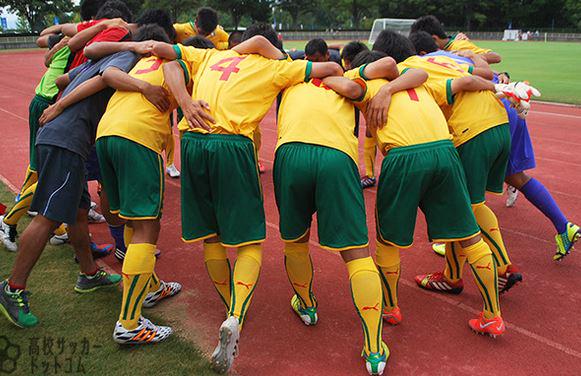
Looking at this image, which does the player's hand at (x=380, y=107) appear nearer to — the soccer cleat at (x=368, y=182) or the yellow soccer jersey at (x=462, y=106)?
the yellow soccer jersey at (x=462, y=106)

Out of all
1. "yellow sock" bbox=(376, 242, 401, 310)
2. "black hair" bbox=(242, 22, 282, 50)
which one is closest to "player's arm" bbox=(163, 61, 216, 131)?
"black hair" bbox=(242, 22, 282, 50)

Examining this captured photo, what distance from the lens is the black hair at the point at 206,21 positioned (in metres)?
→ 6.56

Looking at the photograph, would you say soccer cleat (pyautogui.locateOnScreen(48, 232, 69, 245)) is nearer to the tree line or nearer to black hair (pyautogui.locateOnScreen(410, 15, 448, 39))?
black hair (pyautogui.locateOnScreen(410, 15, 448, 39))

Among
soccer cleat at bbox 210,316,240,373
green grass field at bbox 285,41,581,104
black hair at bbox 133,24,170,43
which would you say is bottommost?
green grass field at bbox 285,41,581,104

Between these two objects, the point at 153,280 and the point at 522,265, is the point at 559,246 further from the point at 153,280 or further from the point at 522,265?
the point at 153,280

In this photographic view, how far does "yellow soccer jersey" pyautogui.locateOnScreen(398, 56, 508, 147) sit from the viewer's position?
3344 mm

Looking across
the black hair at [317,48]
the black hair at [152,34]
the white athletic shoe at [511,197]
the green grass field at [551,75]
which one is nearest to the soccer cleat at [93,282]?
the black hair at [152,34]

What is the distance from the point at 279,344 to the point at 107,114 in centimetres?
190

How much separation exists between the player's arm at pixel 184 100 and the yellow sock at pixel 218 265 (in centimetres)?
78

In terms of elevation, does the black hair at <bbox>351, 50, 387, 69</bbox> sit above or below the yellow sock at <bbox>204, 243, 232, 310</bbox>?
above

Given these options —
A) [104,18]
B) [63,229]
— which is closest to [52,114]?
[104,18]

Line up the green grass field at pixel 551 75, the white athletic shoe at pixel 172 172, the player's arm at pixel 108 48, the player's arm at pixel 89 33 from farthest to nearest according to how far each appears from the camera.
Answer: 1. the green grass field at pixel 551 75
2. the white athletic shoe at pixel 172 172
3. the player's arm at pixel 89 33
4. the player's arm at pixel 108 48

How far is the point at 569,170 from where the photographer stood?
7266mm

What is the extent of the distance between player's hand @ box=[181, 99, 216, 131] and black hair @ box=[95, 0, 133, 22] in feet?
7.02
